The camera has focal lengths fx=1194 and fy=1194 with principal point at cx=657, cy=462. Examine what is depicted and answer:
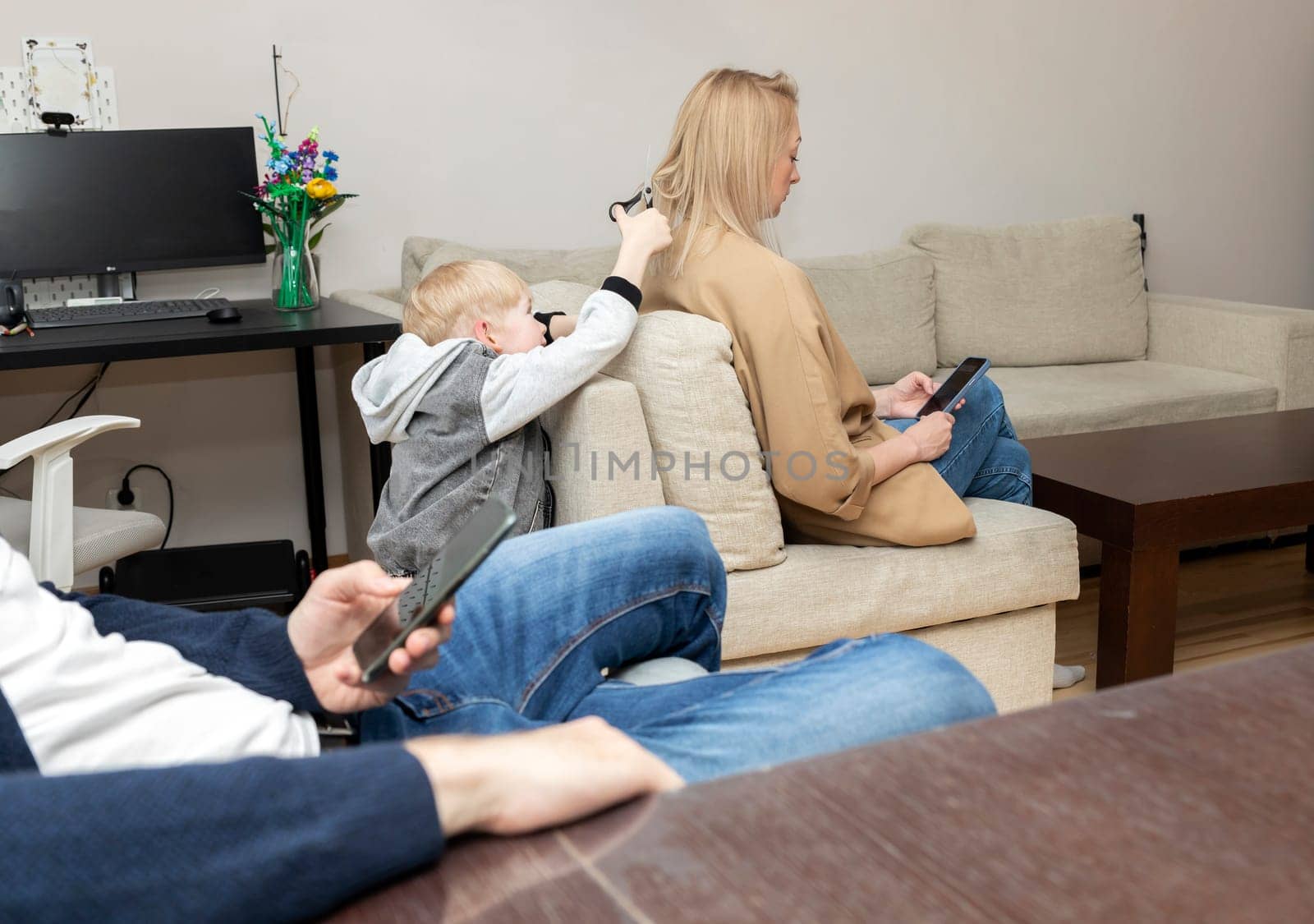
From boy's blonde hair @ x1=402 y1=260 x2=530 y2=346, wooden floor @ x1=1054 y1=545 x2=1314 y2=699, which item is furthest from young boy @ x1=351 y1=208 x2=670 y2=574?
wooden floor @ x1=1054 y1=545 x2=1314 y2=699

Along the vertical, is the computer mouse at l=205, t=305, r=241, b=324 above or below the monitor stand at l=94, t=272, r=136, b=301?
below

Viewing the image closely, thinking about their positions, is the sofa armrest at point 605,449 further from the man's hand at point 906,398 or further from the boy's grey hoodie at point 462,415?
the man's hand at point 906,398

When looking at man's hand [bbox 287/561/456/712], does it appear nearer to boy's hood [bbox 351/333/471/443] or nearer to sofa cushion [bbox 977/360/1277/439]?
boy's hood [bbox 351/333/471/443]

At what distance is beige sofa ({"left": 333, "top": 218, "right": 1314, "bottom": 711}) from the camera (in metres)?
1.82

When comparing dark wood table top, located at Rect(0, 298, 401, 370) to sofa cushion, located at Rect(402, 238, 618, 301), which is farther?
sofa cushion, located at Rect(402, 238, 618, 301)

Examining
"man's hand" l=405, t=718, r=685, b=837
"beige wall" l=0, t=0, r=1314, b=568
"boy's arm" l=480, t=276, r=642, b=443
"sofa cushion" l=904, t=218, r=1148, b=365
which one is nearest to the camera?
"man's hand" l=405, t=718, r=685, b=837

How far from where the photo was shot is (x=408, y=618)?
86 cm

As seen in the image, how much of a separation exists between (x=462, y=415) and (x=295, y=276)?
127 centimetres

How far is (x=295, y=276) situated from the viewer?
2812 millimetres

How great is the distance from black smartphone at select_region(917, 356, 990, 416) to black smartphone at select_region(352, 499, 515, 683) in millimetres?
1375

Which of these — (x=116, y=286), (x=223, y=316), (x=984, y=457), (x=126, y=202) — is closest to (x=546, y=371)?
(x=984, y=457)

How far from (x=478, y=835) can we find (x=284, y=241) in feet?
8.33

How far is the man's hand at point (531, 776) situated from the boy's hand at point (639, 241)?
4.09ft

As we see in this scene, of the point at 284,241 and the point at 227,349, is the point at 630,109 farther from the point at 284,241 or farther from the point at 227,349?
the point at 227,349
